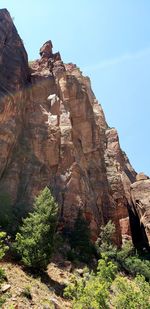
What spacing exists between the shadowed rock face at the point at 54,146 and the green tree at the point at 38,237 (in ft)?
23.3

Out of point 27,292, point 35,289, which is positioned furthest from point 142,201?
point 27,292

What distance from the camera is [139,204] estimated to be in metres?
57.9

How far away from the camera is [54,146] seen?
49594 millimetres

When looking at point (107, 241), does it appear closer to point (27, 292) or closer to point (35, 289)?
point (35, 289)

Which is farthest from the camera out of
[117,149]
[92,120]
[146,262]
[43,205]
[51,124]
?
[117,149]

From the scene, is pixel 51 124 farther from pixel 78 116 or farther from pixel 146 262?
pixel 146 262

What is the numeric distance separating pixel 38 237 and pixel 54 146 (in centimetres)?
1829

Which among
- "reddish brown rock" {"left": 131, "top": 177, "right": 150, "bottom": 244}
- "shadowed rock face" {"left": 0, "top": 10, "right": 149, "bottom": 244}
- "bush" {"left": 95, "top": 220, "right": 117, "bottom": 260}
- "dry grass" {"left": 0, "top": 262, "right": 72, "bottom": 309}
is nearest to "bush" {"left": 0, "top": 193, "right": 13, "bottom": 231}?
"shadowed rock face" {"left": 0, "top": 10, "right": 149, "bottom": 244}

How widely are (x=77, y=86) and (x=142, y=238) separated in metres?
25.2

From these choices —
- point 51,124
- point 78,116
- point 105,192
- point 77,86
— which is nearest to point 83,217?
point 105,192

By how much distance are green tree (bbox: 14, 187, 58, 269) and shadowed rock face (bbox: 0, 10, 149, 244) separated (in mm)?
7102

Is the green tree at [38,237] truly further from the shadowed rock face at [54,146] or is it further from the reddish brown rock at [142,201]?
the reddish brown rock at [142,201]

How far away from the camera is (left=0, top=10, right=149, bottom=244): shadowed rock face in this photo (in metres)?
46.0

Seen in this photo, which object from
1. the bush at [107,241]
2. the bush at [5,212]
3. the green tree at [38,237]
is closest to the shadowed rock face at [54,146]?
the bush at [5,212]
